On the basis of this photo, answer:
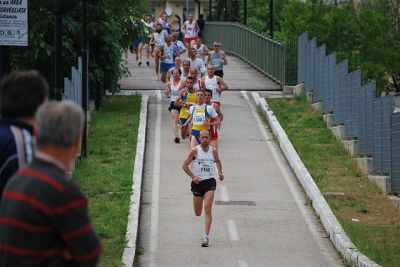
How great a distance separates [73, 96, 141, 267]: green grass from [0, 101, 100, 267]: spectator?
8358 mm

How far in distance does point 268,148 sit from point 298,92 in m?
7.64

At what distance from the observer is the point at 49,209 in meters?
5.20

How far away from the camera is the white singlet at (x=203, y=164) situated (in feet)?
52.6

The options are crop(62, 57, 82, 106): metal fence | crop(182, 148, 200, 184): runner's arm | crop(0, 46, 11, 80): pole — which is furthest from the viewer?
crop(62, 57, 82, 106): metal fence

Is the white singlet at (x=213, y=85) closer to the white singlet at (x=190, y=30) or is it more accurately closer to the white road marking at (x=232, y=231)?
the white road marking at (x=232, y=231)

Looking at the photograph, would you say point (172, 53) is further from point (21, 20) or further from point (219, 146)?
point (21, 20)

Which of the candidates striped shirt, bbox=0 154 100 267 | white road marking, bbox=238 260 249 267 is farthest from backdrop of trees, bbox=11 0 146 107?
striped shirt, bbox=0 154 100 267

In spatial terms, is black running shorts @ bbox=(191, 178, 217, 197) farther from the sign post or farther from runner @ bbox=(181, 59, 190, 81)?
runner @ bbox=(181, 59, 190, 81)

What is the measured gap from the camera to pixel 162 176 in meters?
22.0

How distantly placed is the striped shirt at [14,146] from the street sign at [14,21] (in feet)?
19.9

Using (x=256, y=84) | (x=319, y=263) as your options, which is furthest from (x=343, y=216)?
(x=256, y=84)

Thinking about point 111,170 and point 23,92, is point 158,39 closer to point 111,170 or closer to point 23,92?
point 111,170

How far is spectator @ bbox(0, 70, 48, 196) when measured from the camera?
608cm

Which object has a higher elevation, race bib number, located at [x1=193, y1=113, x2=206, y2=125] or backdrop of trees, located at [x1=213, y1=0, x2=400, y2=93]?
backdrop of trees, located at [x1=213, y1=0, x2=400, y2=93]
